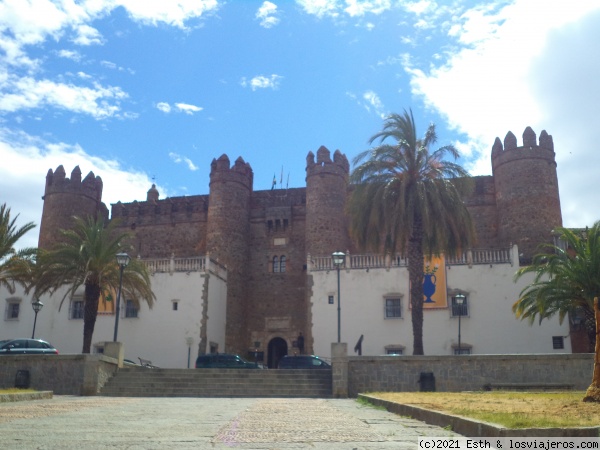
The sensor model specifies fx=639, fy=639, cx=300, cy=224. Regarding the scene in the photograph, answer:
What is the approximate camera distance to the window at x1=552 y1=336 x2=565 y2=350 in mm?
30028

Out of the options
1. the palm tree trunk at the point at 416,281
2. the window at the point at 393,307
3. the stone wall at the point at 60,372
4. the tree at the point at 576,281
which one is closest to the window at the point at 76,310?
the stone wall at the point at 60,372

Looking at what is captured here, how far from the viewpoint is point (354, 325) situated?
3247cm

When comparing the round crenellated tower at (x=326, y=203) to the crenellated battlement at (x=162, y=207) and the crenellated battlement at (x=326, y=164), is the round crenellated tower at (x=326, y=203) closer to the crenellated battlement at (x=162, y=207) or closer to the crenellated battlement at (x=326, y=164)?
the crenellated battlement at (x=326, y=164)

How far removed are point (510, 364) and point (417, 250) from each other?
6.22 meters

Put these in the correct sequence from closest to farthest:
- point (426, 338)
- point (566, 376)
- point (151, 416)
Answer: point (151, 416)
point (566, 376)
point (426, 338)

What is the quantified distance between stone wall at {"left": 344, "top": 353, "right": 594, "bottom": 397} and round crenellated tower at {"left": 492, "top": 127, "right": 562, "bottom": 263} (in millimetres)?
15218

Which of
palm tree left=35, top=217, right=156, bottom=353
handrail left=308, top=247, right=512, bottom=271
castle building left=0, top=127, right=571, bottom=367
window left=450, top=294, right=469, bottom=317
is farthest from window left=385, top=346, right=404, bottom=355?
palm tree left=35, top=217, right=156, bottom=353

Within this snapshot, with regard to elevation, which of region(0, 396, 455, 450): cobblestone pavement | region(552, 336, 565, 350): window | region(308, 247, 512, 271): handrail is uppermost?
region(308, 247, 512, 271): handrail

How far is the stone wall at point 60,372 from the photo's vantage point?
20.9 metres

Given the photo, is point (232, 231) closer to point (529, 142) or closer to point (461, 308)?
point (461, 308)

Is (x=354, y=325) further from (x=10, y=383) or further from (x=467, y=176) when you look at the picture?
(x=10, y=383)

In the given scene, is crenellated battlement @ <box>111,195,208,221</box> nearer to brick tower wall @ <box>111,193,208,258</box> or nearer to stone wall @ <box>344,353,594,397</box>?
brick tower wall @ <box>111,193,208,258</box>

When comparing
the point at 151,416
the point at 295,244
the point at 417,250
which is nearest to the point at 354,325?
the point at 417,250

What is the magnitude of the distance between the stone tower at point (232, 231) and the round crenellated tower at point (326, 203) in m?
4.87
